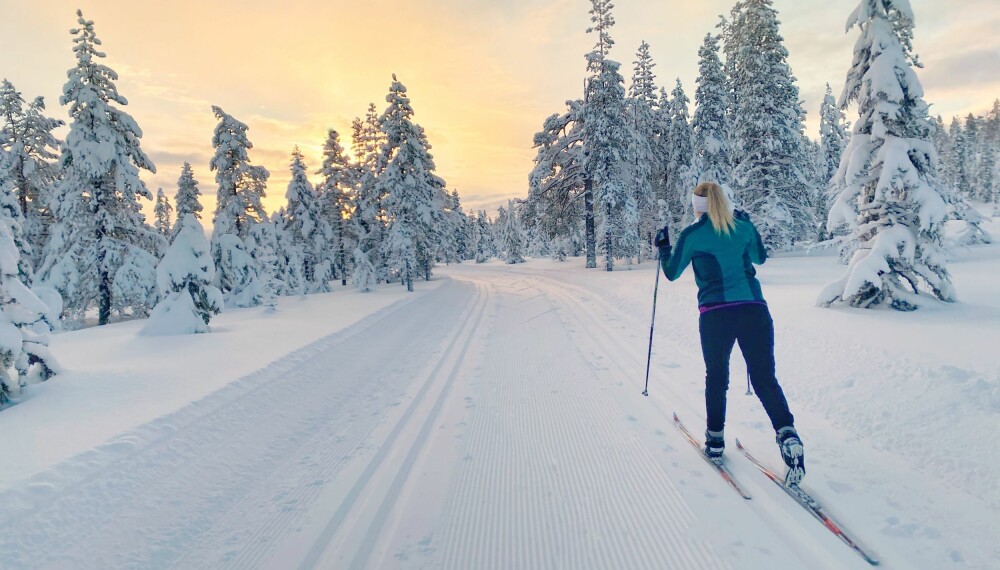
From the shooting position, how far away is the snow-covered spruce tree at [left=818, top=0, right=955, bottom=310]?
7840mm

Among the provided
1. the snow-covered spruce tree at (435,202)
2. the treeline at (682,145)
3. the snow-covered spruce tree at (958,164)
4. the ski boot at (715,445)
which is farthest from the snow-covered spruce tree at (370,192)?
the snow-covered spruce tree at (958,164)

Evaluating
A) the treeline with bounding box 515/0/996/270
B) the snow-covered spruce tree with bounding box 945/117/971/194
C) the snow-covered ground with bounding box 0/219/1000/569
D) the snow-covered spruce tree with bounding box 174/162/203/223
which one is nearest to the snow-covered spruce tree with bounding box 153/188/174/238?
the snow-covered spruce tree with bounding box 174/162/203/223

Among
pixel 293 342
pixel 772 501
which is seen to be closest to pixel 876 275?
pixel 772 501

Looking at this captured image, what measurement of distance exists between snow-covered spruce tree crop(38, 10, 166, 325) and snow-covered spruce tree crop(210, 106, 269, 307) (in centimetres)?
371

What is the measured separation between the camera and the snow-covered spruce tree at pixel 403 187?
27.0 m

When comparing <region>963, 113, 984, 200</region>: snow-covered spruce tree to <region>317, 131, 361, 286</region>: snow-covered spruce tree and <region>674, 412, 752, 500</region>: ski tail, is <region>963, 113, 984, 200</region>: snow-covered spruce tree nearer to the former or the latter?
<region>317, 131, 361, 286</region>: snow-covered spruce tree

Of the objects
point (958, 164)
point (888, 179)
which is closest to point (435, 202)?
point (888, 179)

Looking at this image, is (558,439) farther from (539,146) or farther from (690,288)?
(539,146)

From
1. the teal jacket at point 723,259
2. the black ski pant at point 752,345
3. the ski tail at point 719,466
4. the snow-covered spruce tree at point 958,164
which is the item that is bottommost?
the ski tail at point 719,466

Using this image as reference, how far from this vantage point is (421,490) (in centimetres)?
379

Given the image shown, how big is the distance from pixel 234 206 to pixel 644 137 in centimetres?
2813

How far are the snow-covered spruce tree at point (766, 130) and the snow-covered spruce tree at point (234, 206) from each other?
2967cm

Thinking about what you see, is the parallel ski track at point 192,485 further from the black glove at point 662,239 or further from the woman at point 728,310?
the black glove at point 662,239

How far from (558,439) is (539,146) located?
3011cm
